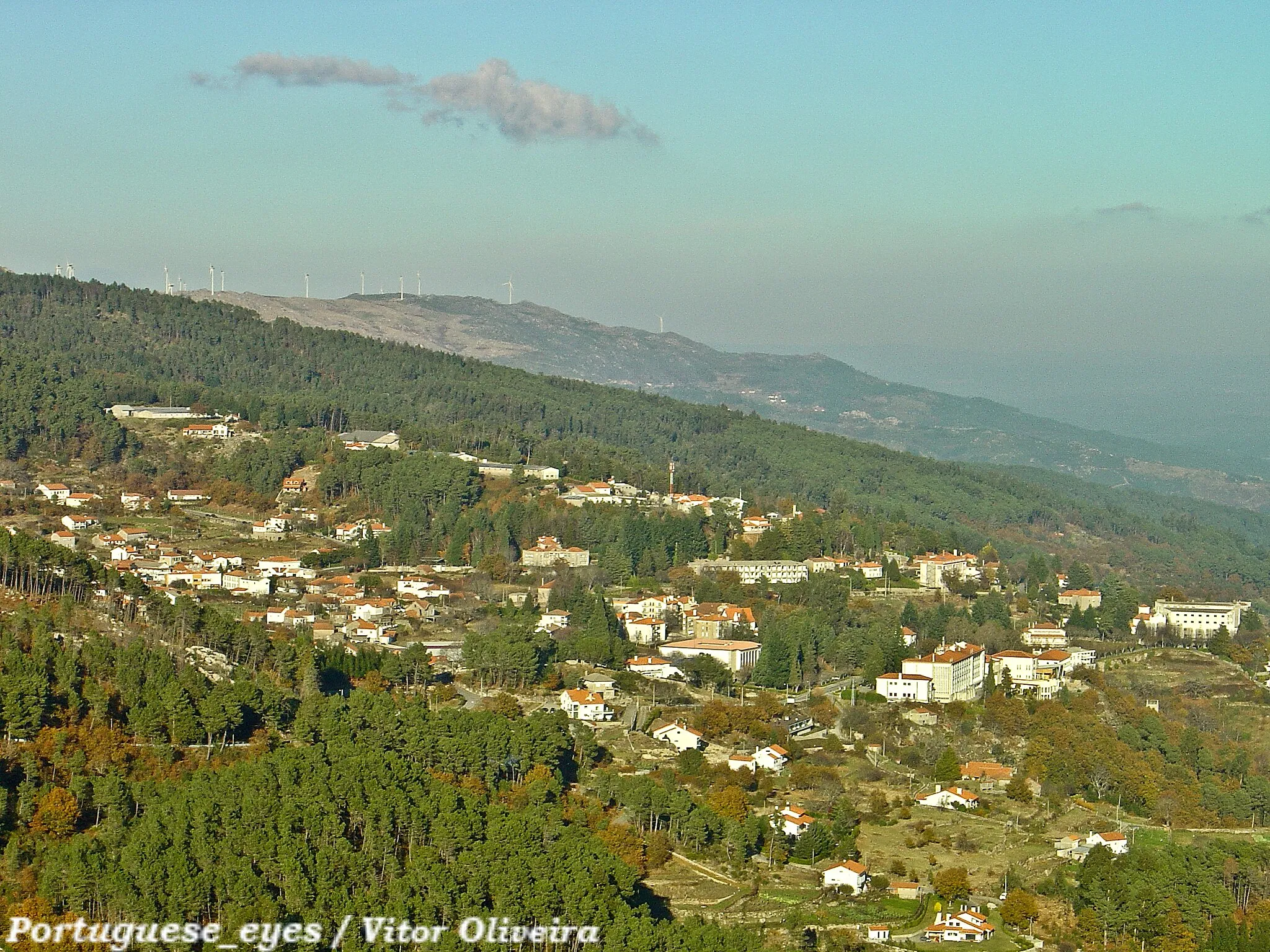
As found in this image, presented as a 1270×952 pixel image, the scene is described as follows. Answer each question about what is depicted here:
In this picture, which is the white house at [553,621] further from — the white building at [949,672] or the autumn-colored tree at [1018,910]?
the autumn-colored tree at [1018,910]

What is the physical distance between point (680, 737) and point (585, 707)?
318cm

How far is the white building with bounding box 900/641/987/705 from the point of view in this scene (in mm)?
56000

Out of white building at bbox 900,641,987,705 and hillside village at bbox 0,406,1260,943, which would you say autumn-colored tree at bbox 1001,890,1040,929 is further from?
white building at bbox 900,641,987,705

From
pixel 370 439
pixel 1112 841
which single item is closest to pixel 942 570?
pixel 1112 841

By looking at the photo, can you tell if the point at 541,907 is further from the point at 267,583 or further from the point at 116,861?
the point at 267,583

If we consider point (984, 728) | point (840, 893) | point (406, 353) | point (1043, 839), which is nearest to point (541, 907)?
point (840, 893)

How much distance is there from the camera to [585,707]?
168 ft

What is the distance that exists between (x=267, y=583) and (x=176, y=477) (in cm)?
2036

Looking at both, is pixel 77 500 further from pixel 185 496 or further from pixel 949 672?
pixel 949 672

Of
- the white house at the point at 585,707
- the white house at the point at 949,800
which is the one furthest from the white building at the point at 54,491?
the white house at the point at 949,800

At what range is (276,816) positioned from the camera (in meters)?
36.5

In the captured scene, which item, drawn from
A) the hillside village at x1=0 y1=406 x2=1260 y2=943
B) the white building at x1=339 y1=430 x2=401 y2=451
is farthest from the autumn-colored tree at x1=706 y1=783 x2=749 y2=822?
the white building at x1=339 y1=430 x2=401 y2=451

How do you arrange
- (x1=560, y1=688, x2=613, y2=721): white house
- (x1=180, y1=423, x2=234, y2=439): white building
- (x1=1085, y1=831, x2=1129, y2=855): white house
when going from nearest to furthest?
(x1=1085, y1=831, x2=1129, y2=855): white house
(x1=560, y1=688, x2=613, y2=721): white house
(x1=180, y1=423, x2=234, y2=439): white building

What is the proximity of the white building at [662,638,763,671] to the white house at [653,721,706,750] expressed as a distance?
295 inches
